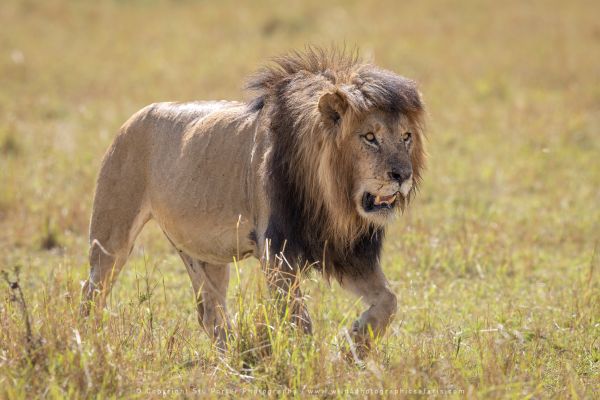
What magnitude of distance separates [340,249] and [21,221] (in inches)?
162

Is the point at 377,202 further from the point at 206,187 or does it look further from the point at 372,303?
the point at 206,187

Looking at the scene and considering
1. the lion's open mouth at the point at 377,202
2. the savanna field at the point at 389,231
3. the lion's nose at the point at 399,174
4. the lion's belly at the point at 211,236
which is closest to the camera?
the savanna field at the point at 389,231

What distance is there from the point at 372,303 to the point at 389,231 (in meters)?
3.22

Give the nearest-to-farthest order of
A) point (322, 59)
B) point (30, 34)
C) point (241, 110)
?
point (322, 59) < point (241, 110) < point (30, 34)

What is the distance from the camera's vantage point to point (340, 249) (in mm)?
4820

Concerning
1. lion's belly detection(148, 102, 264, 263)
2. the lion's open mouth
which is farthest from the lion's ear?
lion's belly detection(148, 102, 264, 263)

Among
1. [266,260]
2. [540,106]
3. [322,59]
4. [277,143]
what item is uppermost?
[322,59]

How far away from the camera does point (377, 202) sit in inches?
180

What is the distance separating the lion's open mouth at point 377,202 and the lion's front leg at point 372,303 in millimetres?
415

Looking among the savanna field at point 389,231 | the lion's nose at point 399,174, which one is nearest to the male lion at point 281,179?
the lion's nose at point 399,174

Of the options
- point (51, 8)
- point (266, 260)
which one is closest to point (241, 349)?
point (266, 260)

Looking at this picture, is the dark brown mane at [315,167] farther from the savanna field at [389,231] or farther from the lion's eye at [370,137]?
the savanna field at [389,231]

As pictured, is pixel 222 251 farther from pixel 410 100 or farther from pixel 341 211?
pixel 410 100

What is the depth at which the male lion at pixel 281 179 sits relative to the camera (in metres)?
4.57
